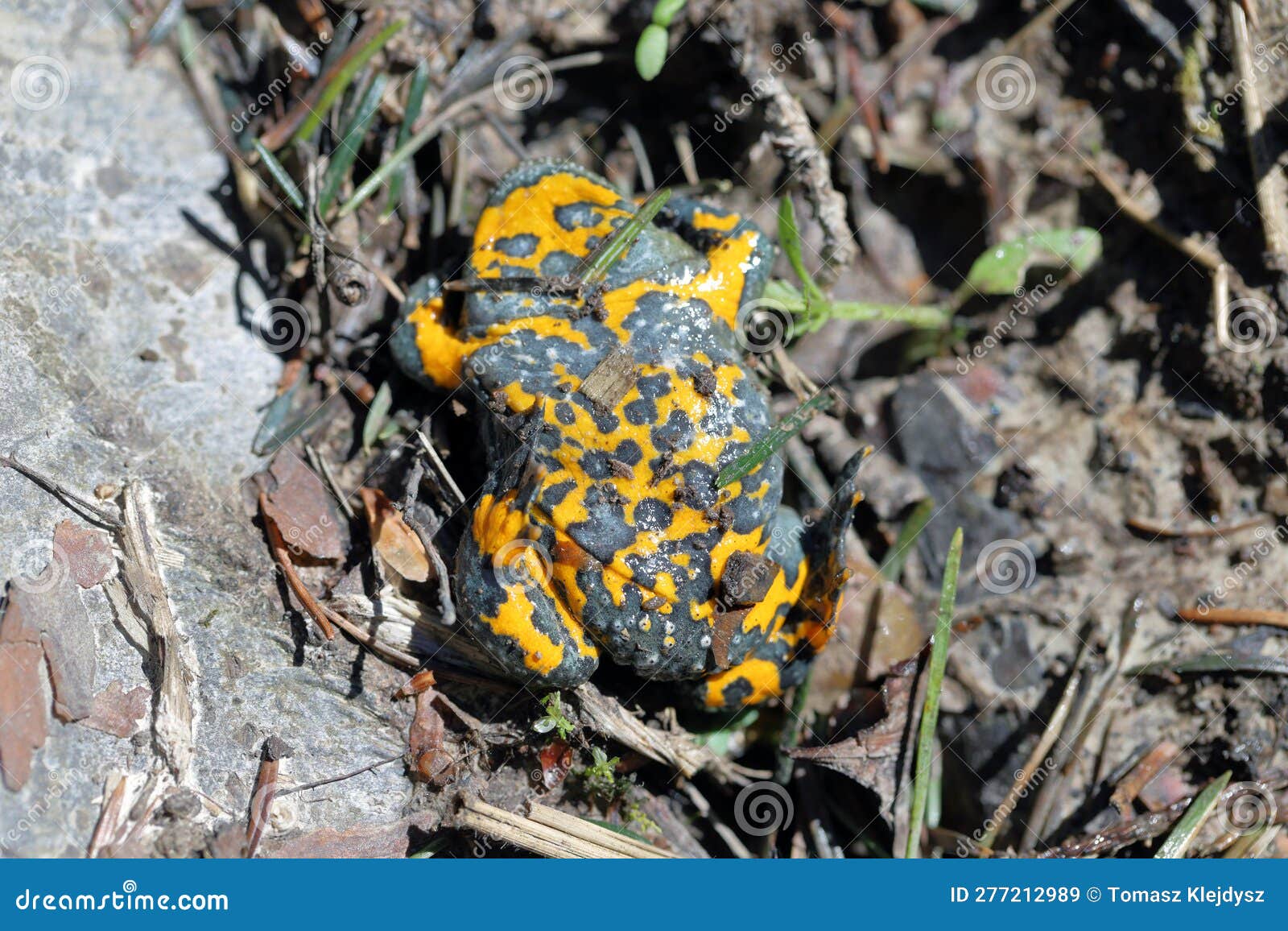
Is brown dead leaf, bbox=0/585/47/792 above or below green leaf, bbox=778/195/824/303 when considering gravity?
below

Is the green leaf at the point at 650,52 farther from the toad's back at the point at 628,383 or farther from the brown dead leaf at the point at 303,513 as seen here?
the brown dead leaf at the point at 303,513

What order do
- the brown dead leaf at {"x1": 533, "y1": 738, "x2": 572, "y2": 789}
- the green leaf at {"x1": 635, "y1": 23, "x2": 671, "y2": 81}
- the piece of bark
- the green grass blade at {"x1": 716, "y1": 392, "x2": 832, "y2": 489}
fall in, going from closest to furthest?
the piece of bark
the green grass blade at {"x1": 716, "y1": 392, "x2": 832, "y2": 489}
the brown dead leaf at {"x1": 533, "y1": 738, "x2": 572, "y2": 789}
the green leaf at {"x1": 635, "y1": 23, "x2": 671, "y2": 81}

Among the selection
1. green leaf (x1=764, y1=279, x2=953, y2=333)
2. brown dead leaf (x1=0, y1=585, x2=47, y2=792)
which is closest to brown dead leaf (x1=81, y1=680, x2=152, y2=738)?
brown dead leaf (x1=0, y1=585, x2=47, y2=792)

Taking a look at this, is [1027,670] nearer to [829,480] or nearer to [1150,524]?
[1150,524]

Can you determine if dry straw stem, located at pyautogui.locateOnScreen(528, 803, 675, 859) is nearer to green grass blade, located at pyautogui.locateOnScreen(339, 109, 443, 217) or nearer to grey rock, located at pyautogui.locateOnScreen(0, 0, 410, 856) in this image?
grey rock, located at pyautogui.locateOnScreen(0, 0, 410, 856)

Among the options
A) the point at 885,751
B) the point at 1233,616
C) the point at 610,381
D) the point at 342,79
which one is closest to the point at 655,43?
the point at 342,79
